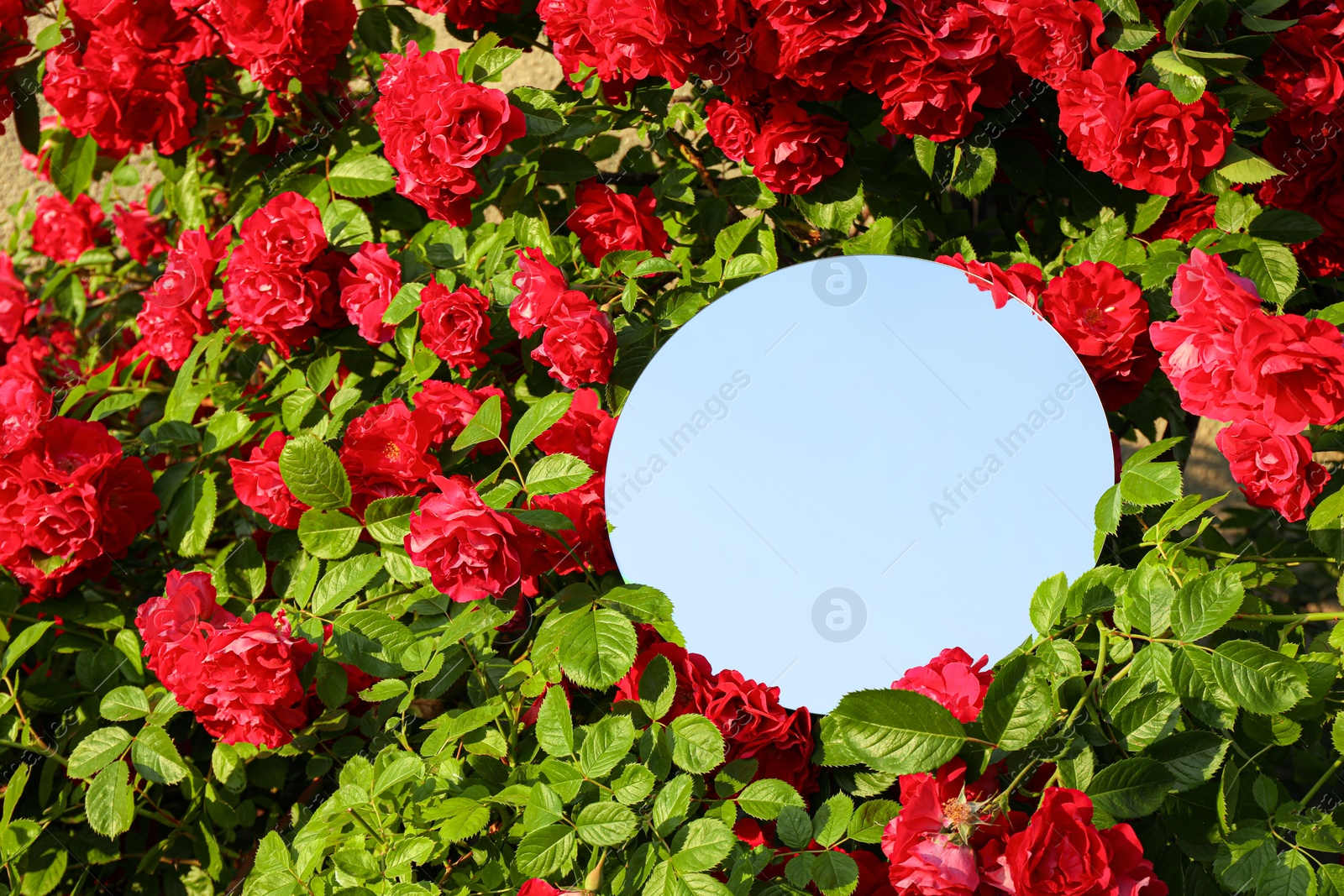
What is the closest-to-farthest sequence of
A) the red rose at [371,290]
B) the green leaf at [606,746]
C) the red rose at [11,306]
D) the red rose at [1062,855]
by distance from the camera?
the red rose at [1062,855] → the green leaf at [606,746] → the red rose at [371,290] → the red rose at [11,306]

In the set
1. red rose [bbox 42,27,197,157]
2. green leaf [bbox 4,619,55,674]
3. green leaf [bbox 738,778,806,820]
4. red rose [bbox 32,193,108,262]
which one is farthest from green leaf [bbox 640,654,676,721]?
red rose [bbox 32,193,108,262]

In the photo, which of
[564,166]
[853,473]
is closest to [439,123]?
[564,166]

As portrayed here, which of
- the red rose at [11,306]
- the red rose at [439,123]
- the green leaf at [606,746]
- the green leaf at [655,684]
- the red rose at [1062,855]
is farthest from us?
the red rose at [11,306]

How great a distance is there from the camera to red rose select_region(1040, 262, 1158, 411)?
1454 mm

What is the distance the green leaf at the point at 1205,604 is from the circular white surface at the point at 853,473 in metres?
0.29

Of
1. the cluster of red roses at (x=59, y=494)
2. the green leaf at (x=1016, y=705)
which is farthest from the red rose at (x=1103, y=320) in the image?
the cluster of red roses at (x=59, y=494)

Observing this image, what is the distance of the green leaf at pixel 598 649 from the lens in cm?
118

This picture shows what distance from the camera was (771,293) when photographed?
1.56 m

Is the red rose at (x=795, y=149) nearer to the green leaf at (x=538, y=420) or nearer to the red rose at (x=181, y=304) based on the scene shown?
the green leaf at (x=538, y=420)

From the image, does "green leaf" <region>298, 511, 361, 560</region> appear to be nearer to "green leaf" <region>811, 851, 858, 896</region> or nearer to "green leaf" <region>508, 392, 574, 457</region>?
"green leaf" <region>508, 392, 574, 457</region>

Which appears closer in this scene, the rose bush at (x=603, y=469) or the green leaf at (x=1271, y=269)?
the rose bush at (x=603, y=469)

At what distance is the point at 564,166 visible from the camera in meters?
1.85

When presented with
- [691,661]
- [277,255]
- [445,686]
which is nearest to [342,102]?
[277,255]

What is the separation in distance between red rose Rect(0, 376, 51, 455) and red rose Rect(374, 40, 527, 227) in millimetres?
726
